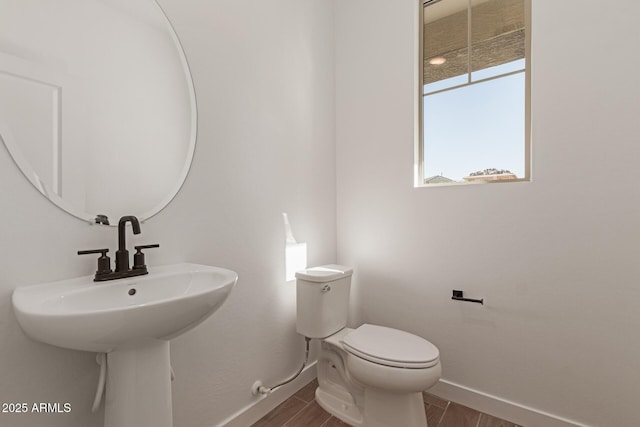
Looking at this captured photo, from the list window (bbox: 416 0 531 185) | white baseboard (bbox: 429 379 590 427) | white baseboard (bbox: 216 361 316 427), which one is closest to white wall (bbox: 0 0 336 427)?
white baseboard (bbox: 216 361 316 427)

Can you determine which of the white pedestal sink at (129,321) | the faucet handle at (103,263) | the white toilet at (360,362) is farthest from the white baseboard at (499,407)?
the faucet handle at (103,263)

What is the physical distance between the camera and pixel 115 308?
0.67m

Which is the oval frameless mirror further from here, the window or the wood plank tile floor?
the window

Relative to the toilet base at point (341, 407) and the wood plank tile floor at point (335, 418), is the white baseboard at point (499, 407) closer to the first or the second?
the wood plank tile floor at point (335, 418)

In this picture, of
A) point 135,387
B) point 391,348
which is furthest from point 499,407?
point 135,387

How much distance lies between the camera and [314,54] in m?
1.95

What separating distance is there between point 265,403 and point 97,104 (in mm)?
1585

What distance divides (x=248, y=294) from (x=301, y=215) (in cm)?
58

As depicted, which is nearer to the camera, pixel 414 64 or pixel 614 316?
pixel 614 316

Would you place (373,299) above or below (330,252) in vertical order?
below

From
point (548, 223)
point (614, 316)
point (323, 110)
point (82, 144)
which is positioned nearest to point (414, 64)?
point (323, 110)

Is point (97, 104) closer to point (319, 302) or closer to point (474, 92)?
point (319, 302)

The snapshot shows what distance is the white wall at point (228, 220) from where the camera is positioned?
2.86ft

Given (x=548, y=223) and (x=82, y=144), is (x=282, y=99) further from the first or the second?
(x=548, y=223)
